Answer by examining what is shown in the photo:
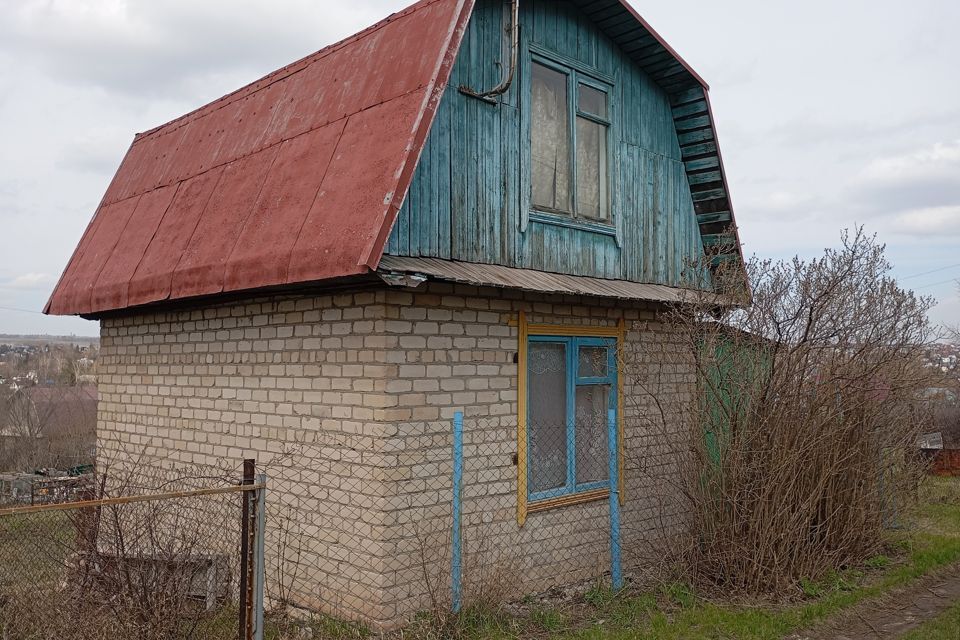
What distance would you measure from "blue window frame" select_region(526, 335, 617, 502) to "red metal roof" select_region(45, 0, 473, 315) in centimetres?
211

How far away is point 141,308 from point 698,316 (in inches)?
217

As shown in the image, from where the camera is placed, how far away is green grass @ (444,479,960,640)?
557 centimetres

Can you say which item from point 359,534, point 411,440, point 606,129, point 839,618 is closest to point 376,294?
point 411,440

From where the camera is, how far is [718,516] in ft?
22.0

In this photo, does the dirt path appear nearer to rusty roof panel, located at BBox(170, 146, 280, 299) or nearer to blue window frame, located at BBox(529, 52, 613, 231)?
blue window frame, located at BBox(529, 52, 613, 231)

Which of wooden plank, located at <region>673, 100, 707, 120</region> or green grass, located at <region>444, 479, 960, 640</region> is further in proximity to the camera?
wooden plank, located at <region>673, 100, 707, 120</region>

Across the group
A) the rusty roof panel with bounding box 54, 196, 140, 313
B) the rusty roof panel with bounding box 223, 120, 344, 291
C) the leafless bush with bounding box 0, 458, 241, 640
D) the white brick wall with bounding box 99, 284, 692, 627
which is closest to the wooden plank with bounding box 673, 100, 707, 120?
the white brick wall with bounding box 99, 284, 692, 627

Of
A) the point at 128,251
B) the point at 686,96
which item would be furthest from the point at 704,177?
the point at 128,251

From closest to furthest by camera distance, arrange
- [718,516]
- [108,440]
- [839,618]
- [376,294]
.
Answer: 1. [376,294]
2. [839,618]
3. [718,516]
4. [108,440]

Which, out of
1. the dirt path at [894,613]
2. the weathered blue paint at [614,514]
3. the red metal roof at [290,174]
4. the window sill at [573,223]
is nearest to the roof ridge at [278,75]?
the red metal roof at [290,174]

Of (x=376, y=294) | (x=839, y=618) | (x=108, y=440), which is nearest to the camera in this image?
(x=376, y=294)

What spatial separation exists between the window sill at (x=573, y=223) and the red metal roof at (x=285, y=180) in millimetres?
1687

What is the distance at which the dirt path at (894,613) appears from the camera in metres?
5.92

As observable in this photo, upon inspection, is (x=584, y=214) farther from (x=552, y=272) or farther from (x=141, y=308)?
(x=141, y=308)
